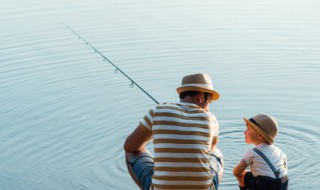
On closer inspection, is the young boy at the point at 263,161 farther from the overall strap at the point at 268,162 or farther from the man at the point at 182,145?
the man at the point at 182,145

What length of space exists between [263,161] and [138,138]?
1101 millimetres

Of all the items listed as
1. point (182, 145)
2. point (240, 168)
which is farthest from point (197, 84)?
point (240, 168)

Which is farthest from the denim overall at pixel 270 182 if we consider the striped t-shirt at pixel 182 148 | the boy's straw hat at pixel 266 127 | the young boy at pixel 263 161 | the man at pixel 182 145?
the striped t-shirt at pixel 182 148

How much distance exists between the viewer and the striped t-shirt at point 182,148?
3.78m

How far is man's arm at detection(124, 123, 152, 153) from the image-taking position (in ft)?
13.2

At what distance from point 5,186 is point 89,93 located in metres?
2.36

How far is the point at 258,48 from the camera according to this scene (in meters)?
9.31

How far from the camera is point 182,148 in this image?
3.78 m

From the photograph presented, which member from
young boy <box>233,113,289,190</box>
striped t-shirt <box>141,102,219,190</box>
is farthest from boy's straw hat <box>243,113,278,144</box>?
striped t-shirt <box>141,102,219,190</box>

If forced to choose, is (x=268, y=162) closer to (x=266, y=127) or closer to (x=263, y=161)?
(x=263, y=161)

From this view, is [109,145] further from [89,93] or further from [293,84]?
[293,84]

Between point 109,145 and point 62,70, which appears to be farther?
point 62,70

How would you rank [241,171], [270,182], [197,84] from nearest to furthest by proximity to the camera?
[197,84] < [270,182] < [241,171]

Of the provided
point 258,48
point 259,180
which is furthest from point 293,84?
point 259,180
